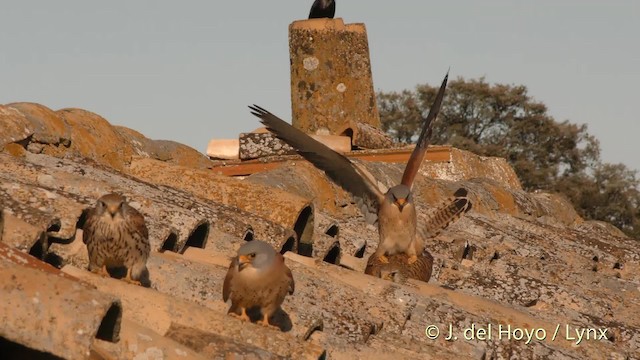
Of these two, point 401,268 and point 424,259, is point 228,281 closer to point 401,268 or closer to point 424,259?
point 401,268

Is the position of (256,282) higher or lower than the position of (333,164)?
lower

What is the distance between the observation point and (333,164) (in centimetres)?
1020

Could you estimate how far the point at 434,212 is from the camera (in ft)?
34.6

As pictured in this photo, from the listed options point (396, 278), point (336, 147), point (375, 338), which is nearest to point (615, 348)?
point (396, 278)

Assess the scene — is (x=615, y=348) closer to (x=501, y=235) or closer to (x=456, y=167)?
(x=501, y=235)

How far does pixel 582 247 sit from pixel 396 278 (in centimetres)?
393

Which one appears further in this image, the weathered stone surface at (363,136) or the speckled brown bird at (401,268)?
the weathered stone surface at (363,136)

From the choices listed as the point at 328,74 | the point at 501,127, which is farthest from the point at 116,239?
the point at 501,127

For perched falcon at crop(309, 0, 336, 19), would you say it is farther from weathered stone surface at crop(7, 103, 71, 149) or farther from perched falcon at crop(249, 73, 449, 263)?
weathered stone surface at crop(7, 103, 71, 149)

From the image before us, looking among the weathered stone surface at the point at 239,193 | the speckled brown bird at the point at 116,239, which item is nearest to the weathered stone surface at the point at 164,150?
the weathered stone surface at the point at 239,193

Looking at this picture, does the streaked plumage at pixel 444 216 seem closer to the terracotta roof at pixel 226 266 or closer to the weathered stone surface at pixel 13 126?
the terracotta roof at pixel 226 266

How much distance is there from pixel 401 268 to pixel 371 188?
1882 mm

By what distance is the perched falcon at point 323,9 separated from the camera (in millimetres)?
16011

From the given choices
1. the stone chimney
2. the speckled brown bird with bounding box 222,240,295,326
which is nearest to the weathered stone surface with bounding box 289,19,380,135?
the stone chimney
